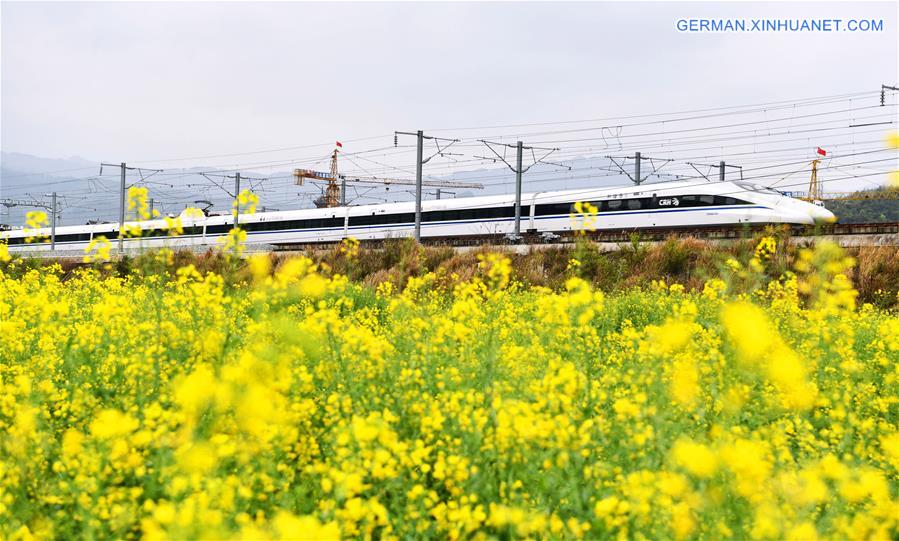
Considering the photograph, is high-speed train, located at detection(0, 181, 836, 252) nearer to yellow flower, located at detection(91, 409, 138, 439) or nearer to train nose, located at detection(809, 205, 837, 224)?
train nose, located at detection(809, 205, 837, 224)

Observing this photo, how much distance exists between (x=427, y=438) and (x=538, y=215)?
71.0ft

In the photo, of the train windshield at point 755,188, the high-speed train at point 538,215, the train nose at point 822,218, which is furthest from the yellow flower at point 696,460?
the train windshield at point 755,188

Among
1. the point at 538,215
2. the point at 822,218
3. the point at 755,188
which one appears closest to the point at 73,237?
the point at 538,215

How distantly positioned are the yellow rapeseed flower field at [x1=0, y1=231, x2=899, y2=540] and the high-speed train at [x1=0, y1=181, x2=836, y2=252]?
10372mm

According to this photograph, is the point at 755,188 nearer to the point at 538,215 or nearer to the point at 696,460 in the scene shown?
the point at 538,215

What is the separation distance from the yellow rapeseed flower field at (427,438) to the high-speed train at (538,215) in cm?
1037

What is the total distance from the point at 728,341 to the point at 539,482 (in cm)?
180

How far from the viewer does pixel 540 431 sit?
2.62 m

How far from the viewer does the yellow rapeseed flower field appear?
231 cm

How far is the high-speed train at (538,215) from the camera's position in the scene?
766 inches

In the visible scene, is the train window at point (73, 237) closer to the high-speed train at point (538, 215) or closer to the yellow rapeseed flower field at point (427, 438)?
the high-speed train at point (538, 215)

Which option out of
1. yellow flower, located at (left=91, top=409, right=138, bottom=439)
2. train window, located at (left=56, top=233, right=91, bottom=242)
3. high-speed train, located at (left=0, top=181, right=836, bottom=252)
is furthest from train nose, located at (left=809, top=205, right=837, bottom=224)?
train window, located at (left=56, top=233, right=91, bottom=242)

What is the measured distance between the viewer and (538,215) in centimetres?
2400

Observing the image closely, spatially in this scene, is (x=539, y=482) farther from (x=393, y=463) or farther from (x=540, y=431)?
(x=393, y=463)
